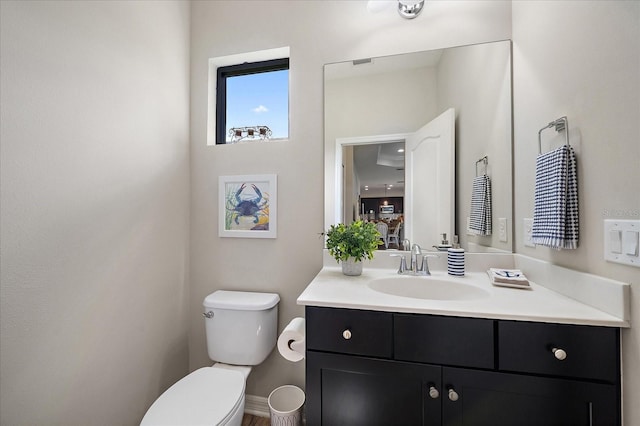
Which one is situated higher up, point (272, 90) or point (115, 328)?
point (272, 90)

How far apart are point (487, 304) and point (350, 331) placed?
48 cm

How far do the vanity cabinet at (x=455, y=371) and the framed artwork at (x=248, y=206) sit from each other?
0.74 meters

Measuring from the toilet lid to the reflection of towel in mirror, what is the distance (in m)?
1.38

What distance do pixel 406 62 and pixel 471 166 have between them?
0.67 m

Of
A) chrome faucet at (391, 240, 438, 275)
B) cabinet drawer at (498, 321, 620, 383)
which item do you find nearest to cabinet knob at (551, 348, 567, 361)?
cabinet drawer at (498, 321, 620, 383)

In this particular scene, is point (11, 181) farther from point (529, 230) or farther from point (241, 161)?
point (529, 230)

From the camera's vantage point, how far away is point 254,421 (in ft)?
5.14

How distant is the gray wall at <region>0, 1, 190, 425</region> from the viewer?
902 mm

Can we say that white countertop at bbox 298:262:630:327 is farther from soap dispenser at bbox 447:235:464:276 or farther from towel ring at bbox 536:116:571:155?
towel ring at bbox 536:116:571:155

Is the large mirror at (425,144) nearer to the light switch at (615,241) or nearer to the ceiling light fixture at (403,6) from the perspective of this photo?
the ceiling light fixture at (403,6)

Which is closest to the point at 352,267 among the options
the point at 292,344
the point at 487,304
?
the point at 292,344

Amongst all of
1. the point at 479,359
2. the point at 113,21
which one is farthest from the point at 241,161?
the point at 479,359

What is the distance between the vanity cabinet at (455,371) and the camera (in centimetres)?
79

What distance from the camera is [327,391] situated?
0.99m
